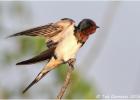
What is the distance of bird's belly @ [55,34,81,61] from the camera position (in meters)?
2.73

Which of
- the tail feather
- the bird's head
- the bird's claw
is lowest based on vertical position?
the bird's claw

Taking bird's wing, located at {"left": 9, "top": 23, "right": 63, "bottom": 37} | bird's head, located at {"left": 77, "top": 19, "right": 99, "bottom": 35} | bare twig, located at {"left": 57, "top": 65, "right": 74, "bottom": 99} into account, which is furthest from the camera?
bird's head, located at {"left": 77, "top": 19, "right": 99, "bottom": 35}

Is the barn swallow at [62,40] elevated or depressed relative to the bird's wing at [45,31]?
depressed

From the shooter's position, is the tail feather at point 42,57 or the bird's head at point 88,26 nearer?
the tail feather at point 42,57

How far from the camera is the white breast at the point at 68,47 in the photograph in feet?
8.96

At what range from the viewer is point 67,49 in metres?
2.79

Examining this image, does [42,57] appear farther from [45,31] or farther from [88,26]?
[88,26]

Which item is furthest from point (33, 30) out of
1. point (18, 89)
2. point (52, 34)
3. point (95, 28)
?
point (18, 89)

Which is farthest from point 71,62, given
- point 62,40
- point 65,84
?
point 65,84

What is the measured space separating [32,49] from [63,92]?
184 cm

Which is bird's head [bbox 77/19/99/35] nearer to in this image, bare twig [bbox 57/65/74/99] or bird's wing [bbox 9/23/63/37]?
bird's wing [bbox 9/23/63/37]

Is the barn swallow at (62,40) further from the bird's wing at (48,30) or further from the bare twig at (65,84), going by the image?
the bare twig at (65,84)

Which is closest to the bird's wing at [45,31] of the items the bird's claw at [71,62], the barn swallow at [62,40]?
the barn swallow at [62,40]

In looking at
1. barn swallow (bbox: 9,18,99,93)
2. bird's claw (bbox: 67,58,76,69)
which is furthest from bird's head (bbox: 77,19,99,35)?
bird's claw (bbox: 67,58,76,69)
